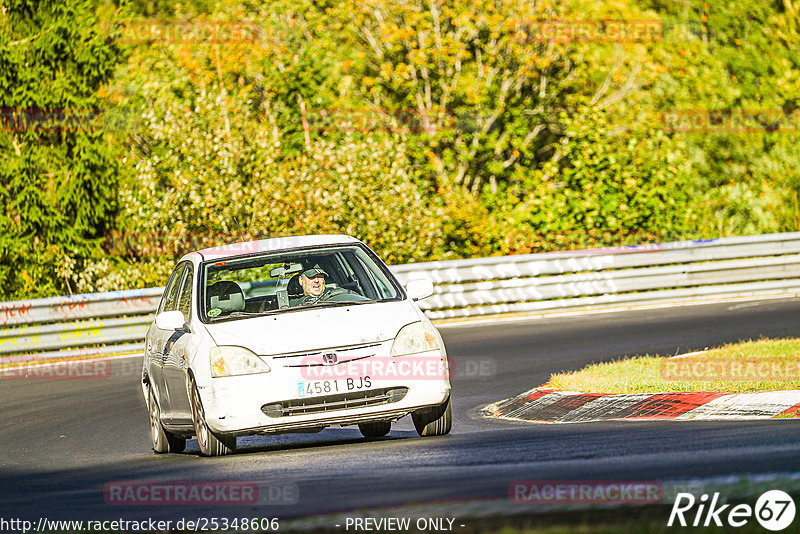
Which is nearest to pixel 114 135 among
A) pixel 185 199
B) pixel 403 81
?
pixel 185 199

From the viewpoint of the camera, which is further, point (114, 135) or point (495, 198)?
point (495, 198)

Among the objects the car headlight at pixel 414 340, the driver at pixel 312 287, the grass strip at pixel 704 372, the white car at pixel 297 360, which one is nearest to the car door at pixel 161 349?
the white car at pixel 297 360

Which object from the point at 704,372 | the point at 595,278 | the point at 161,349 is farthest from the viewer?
the point at 595,278

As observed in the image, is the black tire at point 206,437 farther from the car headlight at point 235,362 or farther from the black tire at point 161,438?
the black tire at point 161,438

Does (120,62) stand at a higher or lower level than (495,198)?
higher

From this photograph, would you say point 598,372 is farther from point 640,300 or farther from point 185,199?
point 185,199

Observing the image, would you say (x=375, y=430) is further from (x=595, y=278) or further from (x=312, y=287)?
(x=595, y=278)

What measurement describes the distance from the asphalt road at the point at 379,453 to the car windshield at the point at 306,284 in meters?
1.08

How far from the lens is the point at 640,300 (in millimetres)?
22281

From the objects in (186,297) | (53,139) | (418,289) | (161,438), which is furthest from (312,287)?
(53,139)

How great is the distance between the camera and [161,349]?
1053cm

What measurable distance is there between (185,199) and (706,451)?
17.8 m

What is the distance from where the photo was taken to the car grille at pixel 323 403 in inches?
350

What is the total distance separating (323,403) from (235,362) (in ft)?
2.23
